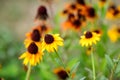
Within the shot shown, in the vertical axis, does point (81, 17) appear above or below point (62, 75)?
above

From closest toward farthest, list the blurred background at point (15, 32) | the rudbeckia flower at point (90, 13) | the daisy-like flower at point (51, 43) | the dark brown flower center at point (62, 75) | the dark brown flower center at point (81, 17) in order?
the daisy-like flower at point (51, 43) → the dark brown flower center at point (62, 75) → the dark brown flower center at point (81, 17) → the rudbeckia flower at point (90, 13) → the blurred background at point (15, 32)

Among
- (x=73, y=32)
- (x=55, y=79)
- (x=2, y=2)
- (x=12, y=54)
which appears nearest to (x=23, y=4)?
(x=2, y=2)

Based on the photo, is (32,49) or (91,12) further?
(91,12)

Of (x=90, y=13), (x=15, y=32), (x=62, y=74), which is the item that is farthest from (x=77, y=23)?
(x=15, y=32)

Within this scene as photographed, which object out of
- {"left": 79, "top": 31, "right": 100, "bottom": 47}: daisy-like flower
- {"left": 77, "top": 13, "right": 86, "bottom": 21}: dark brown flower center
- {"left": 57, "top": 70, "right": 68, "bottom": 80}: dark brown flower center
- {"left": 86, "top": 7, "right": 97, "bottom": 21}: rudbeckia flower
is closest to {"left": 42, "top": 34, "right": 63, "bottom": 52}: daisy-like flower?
{"left": 79, "top": 31, "right": 100, "bottom": 47}: daisy-like flower

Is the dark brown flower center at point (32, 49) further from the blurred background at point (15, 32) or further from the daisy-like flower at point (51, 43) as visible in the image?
the blurred background at point (15, 32)

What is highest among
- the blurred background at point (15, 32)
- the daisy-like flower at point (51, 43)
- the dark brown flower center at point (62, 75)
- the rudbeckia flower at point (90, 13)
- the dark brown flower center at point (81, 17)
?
the blurred background at point (15, 32)

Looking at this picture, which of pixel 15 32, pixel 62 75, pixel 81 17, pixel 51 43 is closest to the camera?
pixel 51 43

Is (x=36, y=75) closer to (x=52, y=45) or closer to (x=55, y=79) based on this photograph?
(x=55, y=79)

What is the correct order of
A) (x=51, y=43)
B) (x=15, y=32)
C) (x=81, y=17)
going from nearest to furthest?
1. (x=51, y=43)
2. (x=81, y=17)
3. (x=15, y=32)

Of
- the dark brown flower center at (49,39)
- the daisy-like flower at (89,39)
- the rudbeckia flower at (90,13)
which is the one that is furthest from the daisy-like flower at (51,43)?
the rudbeckia flower at (90,13)

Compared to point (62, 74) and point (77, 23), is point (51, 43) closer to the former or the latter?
point (62, 74)
